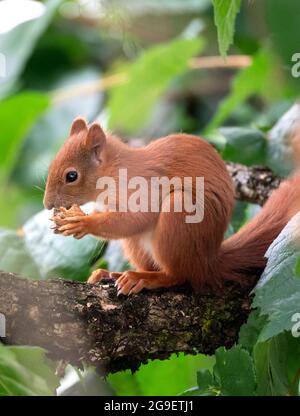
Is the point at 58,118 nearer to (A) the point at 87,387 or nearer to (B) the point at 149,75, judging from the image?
(B) the point at 149,75

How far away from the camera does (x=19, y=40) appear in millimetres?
2912

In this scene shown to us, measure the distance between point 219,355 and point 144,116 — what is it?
2218 millimetres

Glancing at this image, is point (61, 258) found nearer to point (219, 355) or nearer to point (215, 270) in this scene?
point (215, 270)

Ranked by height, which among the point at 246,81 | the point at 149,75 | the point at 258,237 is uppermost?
the point at 149,75

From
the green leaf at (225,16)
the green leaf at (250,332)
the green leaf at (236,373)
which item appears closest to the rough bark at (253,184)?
the green leaf at (250,332)

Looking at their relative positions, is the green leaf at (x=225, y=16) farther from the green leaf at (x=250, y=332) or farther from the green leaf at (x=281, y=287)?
the green leaf at (x=250, y=332)

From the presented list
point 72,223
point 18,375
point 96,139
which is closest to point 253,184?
point 96,139

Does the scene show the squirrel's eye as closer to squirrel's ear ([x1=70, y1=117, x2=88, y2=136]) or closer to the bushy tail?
squirrel's ear ([x1=70, y1=117, x2=88, y2=136])

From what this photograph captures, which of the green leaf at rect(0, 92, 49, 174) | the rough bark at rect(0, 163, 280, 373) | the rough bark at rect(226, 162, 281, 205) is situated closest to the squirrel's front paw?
the rough bark at rect(0, 163, 280, 373)

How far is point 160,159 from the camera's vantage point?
1792 millimetres

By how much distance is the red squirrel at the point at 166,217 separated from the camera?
5.43 feet

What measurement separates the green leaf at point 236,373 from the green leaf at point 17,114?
154 cm

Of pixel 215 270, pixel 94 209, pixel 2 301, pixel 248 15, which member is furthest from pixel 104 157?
pixel 248 15

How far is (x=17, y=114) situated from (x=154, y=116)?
4.27ft
